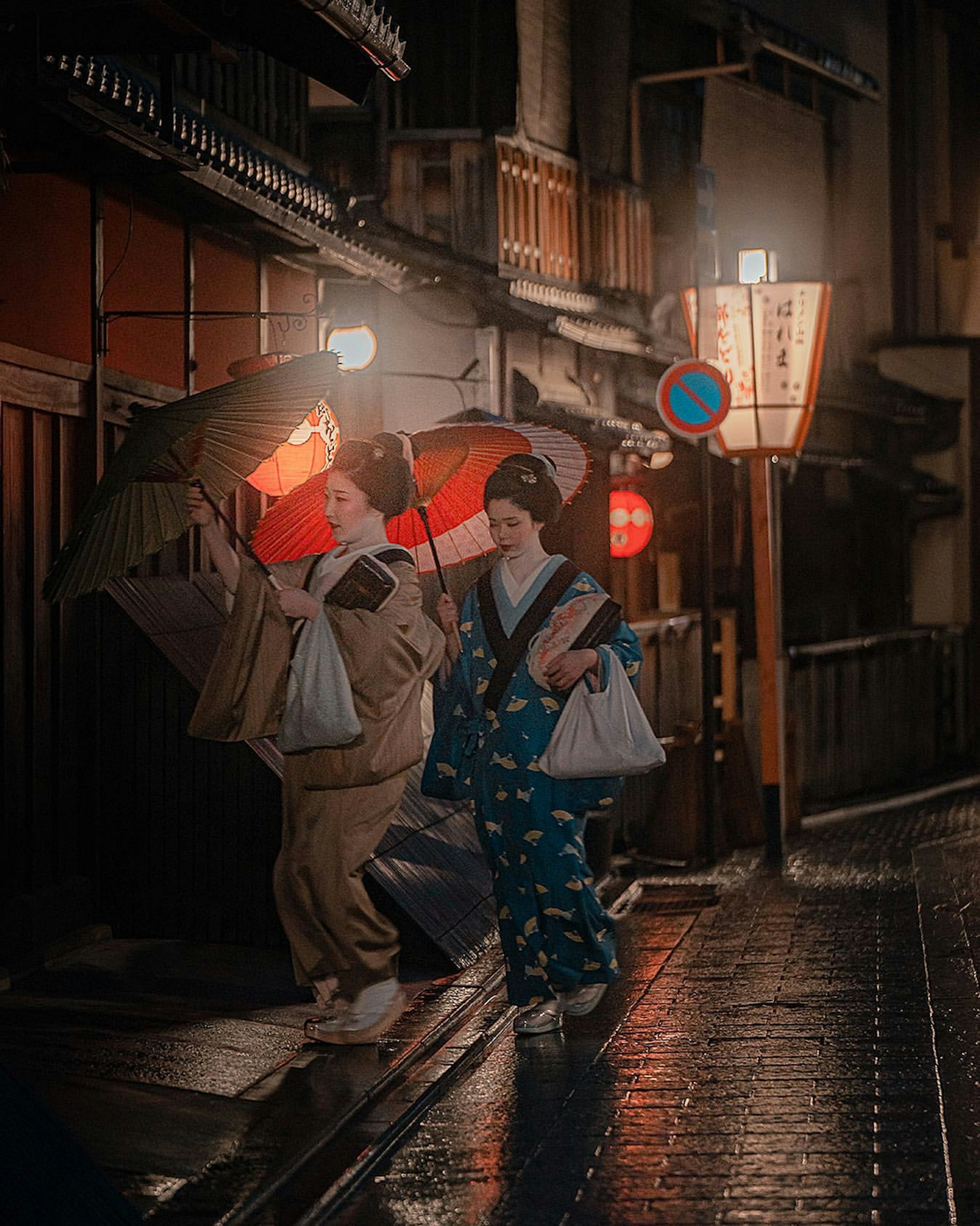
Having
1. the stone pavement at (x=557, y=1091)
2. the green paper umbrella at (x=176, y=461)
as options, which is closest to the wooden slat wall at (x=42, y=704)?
the stone pavement at (x=557, y=1091)

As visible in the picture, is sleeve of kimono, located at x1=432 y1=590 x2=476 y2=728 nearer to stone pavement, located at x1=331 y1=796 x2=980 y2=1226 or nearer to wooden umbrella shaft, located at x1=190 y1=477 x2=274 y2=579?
wooden umbrella shaft, located at x1=190 y1=477 x2=274 y2=579

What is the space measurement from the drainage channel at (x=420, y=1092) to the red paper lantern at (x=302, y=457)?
3.40 meters

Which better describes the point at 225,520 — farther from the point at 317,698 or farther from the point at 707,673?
the point at 707,673

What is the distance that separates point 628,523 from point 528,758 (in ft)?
28.1

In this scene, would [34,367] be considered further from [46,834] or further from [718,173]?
[718,173]

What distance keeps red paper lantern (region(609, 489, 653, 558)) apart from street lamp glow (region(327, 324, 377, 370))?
2.85 m

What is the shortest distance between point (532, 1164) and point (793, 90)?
18.3m

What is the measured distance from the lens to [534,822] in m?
8.38

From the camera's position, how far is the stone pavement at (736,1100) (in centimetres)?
591

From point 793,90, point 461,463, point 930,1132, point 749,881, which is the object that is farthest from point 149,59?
point 793,90

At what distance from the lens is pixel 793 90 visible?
72.8ft

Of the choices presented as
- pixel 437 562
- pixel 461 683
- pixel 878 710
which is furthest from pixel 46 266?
pixel 878 710

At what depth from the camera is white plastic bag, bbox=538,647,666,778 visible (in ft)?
27.0

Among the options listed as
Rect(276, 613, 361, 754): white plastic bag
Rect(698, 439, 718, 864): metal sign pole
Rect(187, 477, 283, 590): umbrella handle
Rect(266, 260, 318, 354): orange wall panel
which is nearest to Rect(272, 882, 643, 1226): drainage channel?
Rect(276, 613, 361, 754): white plastic bag
